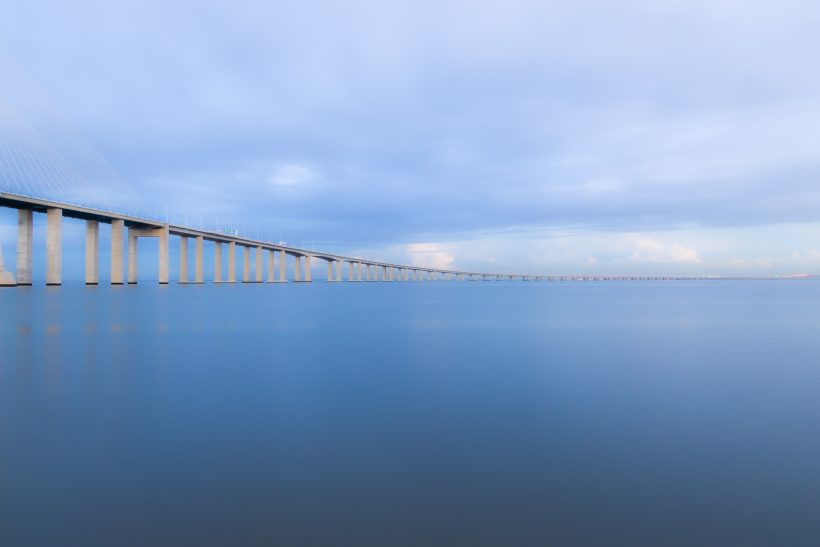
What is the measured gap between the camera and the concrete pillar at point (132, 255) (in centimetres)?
6208

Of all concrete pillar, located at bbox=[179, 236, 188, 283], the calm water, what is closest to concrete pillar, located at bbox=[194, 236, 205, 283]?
concrete pillar, located at bbox=[179, 236, 188, 283]

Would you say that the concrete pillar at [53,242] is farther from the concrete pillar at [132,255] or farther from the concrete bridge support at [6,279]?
the concrete pillar at [132,255]

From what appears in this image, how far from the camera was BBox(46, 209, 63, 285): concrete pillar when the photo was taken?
46.1 meters

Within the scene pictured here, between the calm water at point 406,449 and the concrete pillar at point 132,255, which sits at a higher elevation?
the concrete pillar at point 132,255

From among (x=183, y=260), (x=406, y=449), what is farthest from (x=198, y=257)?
(x=406, y=449)

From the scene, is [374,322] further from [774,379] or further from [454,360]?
[774,379]

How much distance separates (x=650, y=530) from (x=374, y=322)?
20.9 meters

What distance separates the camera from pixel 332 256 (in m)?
107

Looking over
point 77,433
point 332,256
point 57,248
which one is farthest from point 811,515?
point 332,256

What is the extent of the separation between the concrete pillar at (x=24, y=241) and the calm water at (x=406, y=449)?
133ft

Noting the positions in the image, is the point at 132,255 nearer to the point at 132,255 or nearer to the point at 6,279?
the point at 132,255

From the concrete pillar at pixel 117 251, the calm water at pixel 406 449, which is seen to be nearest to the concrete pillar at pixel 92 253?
the concrete pillar at pixel 117 251

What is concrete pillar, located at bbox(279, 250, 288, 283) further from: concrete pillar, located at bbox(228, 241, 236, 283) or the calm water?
the calm water

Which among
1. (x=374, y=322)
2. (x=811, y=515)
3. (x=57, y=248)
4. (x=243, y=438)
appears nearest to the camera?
(x=811, y=515)
